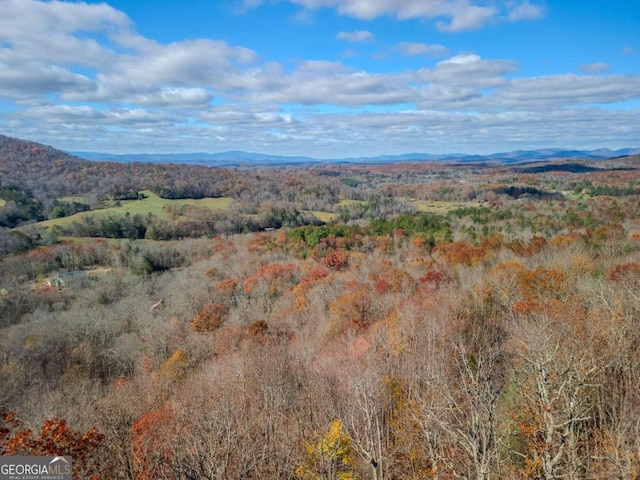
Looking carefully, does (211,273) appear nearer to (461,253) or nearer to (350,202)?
(461,253)

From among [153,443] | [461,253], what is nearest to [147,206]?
[461,253]

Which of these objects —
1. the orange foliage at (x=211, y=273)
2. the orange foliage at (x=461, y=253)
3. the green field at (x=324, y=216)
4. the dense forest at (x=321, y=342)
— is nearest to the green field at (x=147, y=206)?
the dense forest at (x=321, y=342)

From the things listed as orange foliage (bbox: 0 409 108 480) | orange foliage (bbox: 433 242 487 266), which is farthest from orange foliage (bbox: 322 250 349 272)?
orange foliage (bbox: 0 409 108 480)

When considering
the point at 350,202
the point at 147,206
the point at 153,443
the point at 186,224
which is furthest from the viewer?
the point at 350,202

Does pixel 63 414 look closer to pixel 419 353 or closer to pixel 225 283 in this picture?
pixel 419 353

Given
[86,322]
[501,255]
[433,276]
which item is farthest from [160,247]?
[501,255]

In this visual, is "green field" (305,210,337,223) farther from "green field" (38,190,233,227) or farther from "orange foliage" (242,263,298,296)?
"orange foliage" (242,263,298,296)
